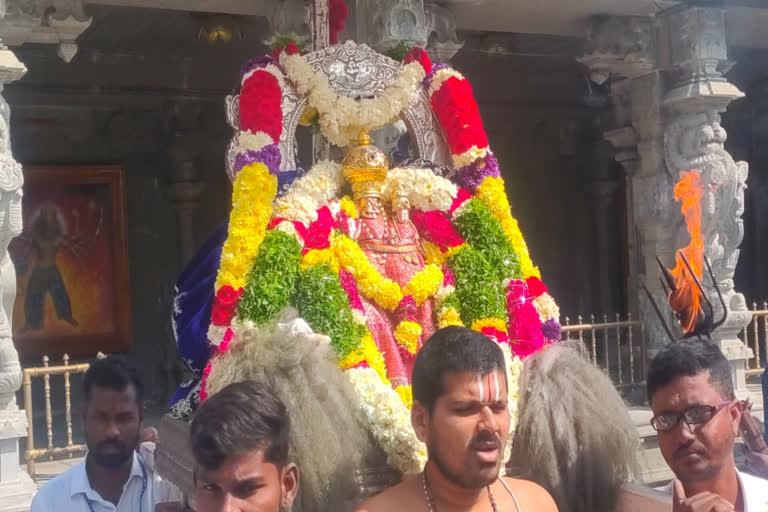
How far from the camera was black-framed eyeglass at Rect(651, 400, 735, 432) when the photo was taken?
231cm

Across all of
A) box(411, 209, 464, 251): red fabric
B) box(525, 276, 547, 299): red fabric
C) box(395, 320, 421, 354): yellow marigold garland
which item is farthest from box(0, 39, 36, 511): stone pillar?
box(525, 276, 547, 299): red fabric

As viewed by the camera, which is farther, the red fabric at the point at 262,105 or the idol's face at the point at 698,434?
the red fabric at the point at 262,105

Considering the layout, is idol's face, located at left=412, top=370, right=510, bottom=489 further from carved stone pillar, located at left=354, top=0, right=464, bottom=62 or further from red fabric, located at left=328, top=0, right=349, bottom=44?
carved stone pillar, located at left=354, top=0, right=464, bottom=62

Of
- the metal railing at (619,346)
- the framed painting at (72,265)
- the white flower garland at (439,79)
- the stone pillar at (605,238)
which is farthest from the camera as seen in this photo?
the stone pillar at (605,238)

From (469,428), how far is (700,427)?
0.60 meters

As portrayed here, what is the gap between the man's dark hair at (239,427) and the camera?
1.95m

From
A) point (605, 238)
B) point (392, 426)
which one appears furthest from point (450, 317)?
point (605, 238)

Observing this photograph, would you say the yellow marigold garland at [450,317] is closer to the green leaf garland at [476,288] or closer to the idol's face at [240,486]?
the green leaf garland at [476,288]

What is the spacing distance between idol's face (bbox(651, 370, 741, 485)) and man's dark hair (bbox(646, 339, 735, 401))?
0.5 inches

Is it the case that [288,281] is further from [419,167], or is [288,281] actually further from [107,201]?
[107,201]

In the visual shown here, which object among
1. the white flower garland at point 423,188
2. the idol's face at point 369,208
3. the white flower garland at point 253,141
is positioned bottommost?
the idol's face at point 369,208

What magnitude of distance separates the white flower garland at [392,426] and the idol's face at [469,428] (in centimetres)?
85

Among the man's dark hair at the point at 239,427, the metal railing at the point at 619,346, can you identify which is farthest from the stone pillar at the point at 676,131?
the man's dark hair at the point at 239,427

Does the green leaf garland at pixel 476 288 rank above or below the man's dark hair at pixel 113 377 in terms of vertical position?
above
